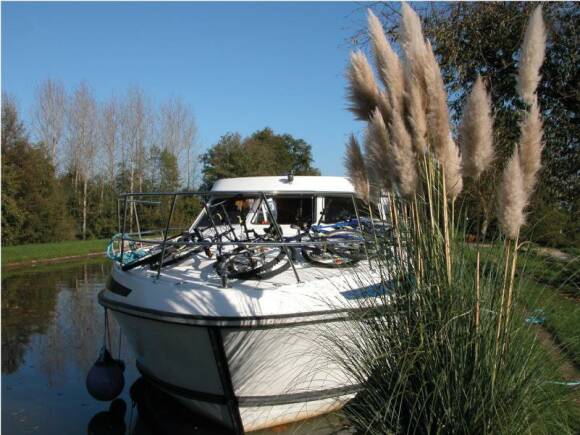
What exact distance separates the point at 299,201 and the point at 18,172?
2247 centimetres

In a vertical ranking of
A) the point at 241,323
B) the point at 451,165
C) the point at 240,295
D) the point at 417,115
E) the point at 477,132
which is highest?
the point at 417,115

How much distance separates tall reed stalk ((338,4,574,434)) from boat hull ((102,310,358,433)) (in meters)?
1.71

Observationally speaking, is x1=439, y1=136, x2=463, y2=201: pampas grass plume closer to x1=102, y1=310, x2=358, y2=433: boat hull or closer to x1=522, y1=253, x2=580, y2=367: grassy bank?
x1=522, y1=253, x2=580, y2=367: grassy bank

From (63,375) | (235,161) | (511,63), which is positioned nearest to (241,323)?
(63,375)

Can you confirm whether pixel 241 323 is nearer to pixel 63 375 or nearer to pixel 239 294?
pixel 239 294

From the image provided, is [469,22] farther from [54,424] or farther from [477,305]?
[54,424]

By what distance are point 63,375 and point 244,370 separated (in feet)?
10.4

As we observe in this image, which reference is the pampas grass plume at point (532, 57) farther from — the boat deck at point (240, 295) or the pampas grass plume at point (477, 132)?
the boat deck at point (240, 295)

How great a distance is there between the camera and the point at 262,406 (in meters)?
4.94

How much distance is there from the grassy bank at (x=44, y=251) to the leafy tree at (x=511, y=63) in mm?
16837

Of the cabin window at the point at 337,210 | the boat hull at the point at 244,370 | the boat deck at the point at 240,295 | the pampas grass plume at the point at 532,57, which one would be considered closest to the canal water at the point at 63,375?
the boat hull at the point at 244,370

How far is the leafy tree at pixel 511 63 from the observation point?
6.89m

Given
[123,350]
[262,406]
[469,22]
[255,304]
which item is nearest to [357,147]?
[255,304]

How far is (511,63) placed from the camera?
7.12 m
